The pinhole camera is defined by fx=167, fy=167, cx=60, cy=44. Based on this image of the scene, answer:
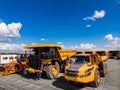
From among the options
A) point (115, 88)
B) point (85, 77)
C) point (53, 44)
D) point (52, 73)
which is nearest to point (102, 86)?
point (115, 88)

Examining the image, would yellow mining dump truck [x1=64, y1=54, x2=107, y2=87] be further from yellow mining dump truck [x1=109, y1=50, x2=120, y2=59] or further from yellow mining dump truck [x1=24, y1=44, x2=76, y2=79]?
yellow mining dump truck [x1=109, y1=50, x2=120, y2=59]

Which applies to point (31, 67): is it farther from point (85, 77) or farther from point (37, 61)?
point (85, 77)

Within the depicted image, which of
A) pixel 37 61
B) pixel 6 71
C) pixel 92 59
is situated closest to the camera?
pixel 92 59

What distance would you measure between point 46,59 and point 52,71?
118 centimetres

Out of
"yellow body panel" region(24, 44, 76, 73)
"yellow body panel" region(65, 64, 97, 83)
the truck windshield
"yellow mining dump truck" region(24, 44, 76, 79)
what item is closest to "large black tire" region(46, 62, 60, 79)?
"yellow mining dump truck" region(24, 44, 76, 79)

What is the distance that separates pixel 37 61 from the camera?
14.6 meters

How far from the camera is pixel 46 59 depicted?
581 inches

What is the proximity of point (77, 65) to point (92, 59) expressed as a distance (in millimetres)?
1868

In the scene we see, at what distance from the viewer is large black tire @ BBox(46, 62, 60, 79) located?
1429 centimetres

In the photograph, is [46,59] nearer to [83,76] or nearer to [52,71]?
[52,71]

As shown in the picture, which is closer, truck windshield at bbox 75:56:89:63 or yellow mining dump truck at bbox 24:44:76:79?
truck windshield at bbox 75:56:89:63

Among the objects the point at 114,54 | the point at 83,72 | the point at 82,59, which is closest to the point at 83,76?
the point at 83,72

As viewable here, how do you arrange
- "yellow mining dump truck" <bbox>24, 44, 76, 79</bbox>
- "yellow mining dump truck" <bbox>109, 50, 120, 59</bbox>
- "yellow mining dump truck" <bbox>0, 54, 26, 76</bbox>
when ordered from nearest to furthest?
"yellow mining dump truck" <bbox>24, 44, 76, 79</bbox>
"yellow mining dump truck" <bbox>0, 54, 26, 76</bbox>
"yellow mining dump truck" <bbox>109, 50, 120, 59</bbox>

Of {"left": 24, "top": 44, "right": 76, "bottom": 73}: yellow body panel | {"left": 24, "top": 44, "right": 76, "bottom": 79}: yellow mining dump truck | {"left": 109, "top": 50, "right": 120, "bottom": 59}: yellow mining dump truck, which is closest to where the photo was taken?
{"left": 24, "top": 44, "right": 76, "bottom": 79}: yellow mining dump truck
